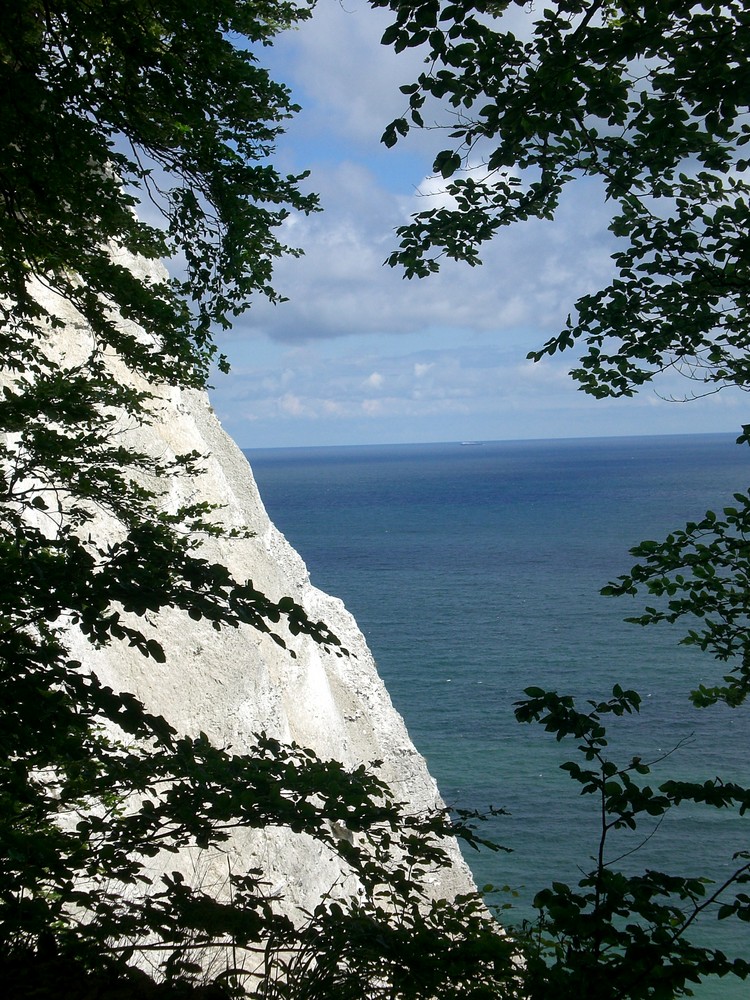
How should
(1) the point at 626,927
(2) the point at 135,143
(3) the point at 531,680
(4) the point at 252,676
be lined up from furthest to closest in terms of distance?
1. (3) the point at 531,680
2. (4) the point at 252,676
3. (2) the point at 135,143
4. (1) the point at 626,927

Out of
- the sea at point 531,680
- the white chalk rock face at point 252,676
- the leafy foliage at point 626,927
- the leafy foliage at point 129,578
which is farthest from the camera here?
the sea at point 531,680

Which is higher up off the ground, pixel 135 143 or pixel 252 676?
pixel 135 143

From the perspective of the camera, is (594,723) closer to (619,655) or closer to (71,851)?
(71,851)

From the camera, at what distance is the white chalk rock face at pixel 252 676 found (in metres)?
17.5

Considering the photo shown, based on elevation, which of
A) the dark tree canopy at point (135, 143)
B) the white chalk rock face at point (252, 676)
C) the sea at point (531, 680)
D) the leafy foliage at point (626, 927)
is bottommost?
the sea at point (531, 680)

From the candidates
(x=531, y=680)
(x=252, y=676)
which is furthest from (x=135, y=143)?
(x=531, y=680)

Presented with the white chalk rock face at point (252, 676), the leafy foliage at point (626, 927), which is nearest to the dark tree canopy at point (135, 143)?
the leafy foliage at point (626, 927)

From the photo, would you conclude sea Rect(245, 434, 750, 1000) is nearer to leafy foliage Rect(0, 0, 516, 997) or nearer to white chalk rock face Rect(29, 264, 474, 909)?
leafy foliage Rect(0, 0, 516, 997)

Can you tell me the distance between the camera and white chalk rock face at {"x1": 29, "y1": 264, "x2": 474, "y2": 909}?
17.5 m

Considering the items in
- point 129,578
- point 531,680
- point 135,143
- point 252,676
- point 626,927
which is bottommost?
point 531,680

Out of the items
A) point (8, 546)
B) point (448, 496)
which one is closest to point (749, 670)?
point (8, 546)

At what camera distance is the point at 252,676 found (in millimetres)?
19938

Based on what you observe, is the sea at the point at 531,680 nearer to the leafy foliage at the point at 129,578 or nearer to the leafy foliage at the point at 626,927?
the leafy foliage at the point at 626,927

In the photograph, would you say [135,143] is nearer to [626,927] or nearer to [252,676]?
[626,927]
